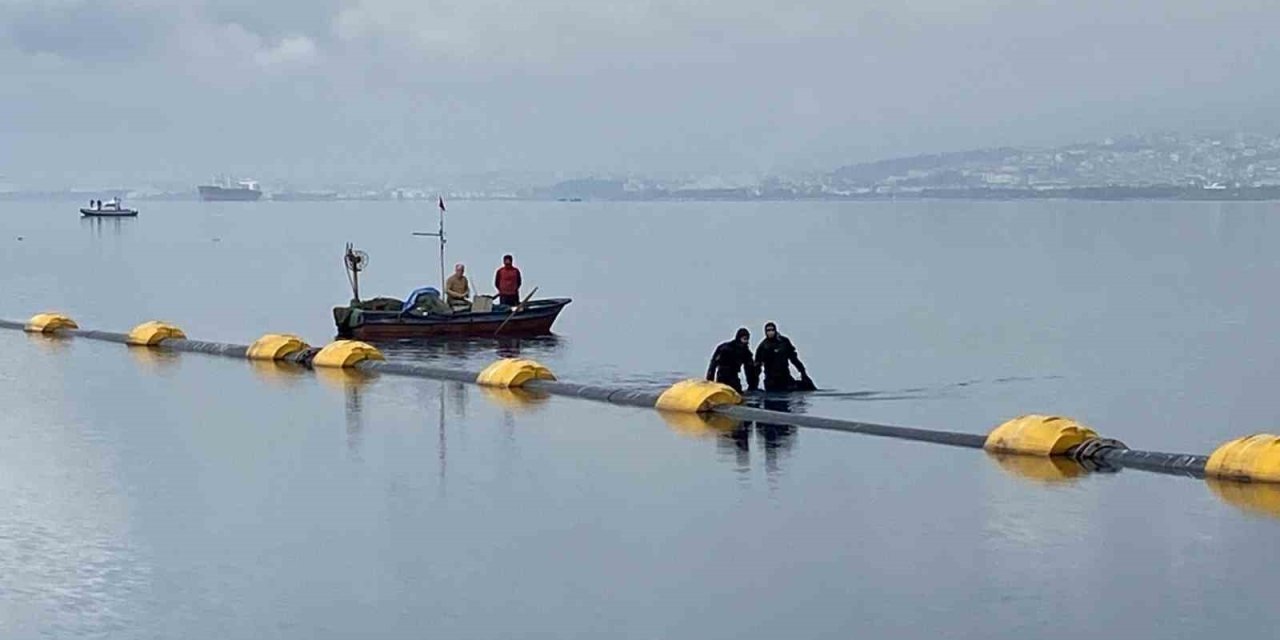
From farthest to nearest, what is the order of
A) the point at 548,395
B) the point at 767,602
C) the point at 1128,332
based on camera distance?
the point at 1128,332, the point at 548,395, the point at 767,602

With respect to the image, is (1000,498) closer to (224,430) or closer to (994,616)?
(994,616)

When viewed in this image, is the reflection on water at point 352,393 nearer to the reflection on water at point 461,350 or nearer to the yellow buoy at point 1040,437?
the reflection on water at point 461,350

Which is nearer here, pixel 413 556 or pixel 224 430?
pixel 413 556

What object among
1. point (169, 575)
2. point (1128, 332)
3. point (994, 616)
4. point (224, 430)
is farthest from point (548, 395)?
point (1128, 332)

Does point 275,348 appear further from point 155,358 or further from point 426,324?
point 426,324

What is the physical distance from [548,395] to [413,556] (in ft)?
37.6

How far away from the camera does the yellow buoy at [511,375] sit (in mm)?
28719

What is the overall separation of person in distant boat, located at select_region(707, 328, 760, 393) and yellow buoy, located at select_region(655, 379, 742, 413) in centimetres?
33

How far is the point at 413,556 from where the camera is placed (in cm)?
1675

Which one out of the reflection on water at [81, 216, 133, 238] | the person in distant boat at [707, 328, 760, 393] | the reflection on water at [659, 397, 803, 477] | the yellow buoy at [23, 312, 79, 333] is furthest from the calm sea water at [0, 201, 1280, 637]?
the reflection on water at [81, 216, 133, 238]

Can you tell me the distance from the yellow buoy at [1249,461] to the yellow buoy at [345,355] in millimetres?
15529

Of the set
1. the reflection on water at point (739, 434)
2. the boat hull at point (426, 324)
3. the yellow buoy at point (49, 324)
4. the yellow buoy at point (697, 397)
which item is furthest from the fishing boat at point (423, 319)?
the reflection on water at point (739, 434)

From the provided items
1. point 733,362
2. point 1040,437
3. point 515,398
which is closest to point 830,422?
point 733,362

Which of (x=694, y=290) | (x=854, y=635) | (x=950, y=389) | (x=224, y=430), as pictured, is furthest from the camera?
(x=694, y=290)
